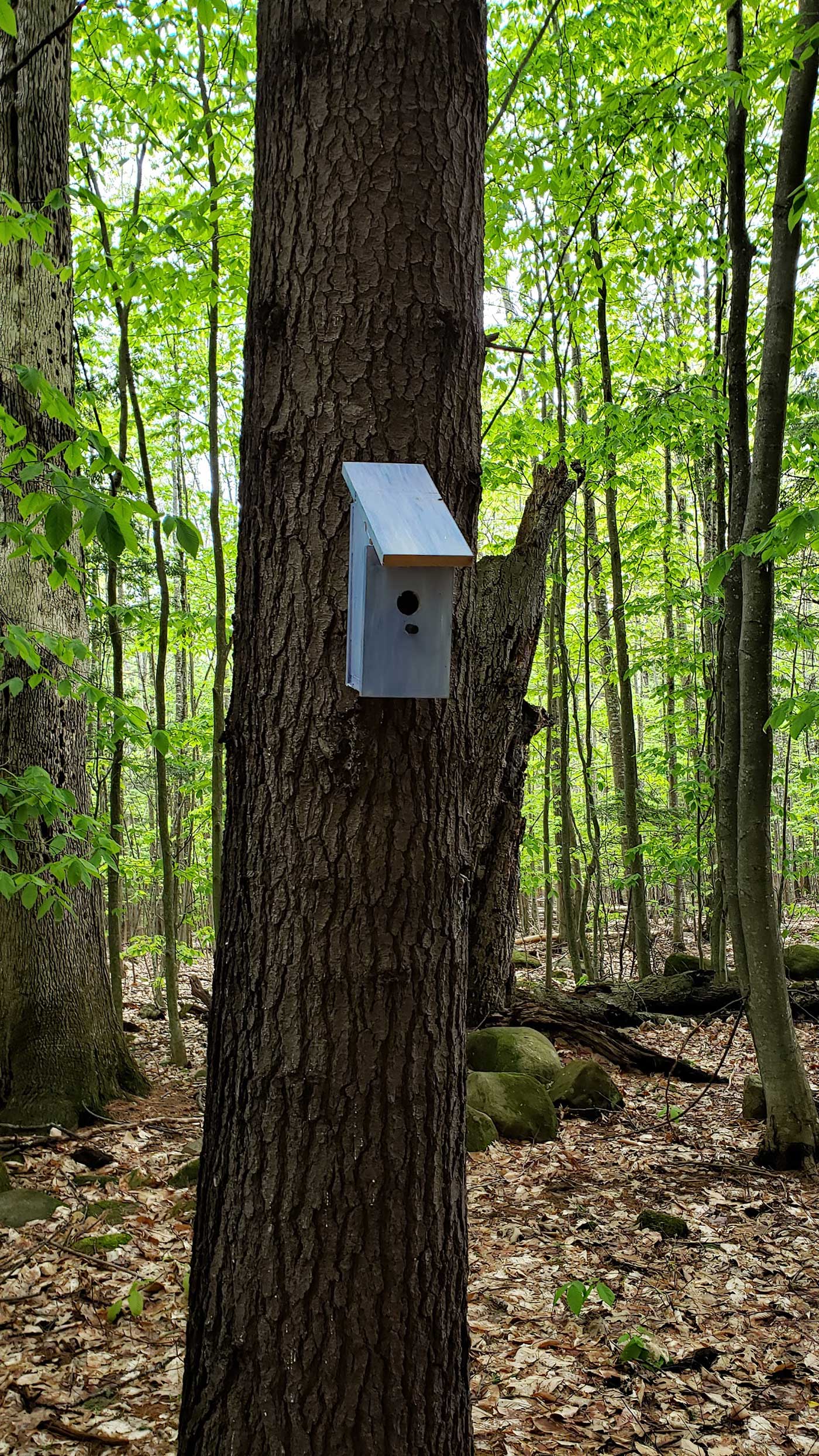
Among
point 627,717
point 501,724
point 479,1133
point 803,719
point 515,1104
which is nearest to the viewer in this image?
point 803,719

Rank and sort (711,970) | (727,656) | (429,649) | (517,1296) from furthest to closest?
(711,970)
(727,656)
(517,1296)
(429,649)

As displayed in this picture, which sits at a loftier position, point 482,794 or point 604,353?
point 604,353

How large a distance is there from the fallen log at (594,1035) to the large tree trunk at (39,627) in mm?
3173

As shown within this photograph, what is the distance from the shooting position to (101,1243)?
12.3ft

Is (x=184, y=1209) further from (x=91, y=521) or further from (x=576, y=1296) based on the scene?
(x=91, y=521)

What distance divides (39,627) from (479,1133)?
13.0ft

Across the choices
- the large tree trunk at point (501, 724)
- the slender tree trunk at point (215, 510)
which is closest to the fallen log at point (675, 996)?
the large tree trunk at point (501, 724)

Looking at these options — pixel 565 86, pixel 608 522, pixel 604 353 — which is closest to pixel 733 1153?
pixel 608 522

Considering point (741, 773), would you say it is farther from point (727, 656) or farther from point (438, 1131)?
point (438, 1131)

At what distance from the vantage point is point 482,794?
21.2ft

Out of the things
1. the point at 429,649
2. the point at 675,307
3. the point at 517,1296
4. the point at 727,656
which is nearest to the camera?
the point at 429,649

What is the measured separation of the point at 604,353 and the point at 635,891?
612 centimetres

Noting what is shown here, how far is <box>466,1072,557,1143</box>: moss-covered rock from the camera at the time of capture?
211 inches

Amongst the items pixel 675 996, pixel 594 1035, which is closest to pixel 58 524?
pixel 594 1035
